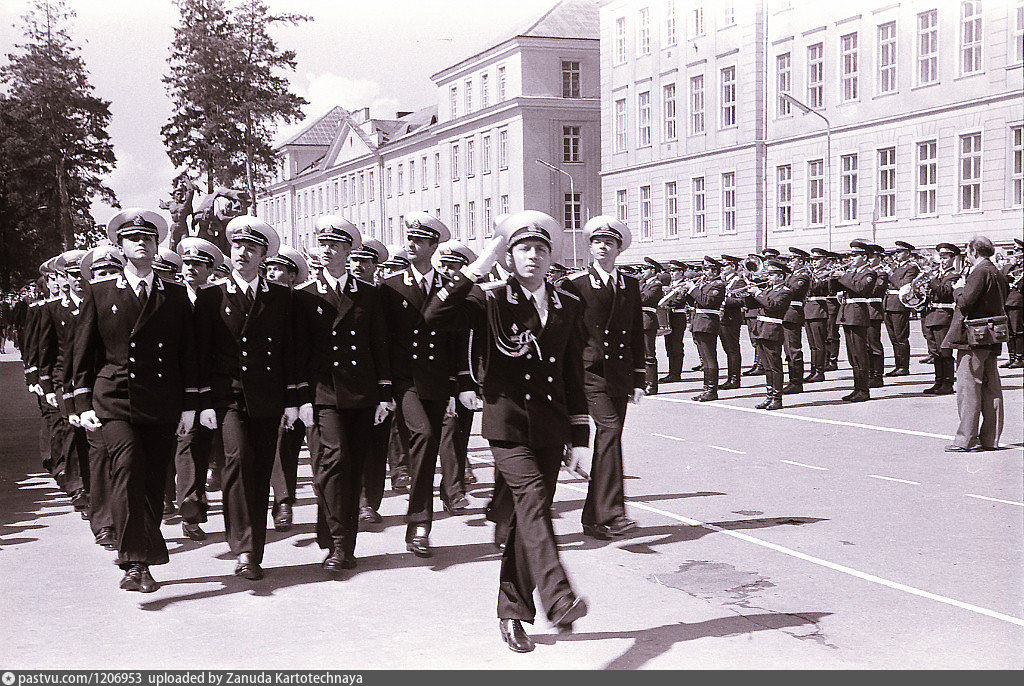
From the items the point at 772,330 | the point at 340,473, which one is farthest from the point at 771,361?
the point at 340,473

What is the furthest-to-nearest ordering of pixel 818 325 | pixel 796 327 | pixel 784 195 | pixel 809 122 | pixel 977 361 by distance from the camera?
Answer: pixel 784 195 < pixel 809 122 < pixel 818 325 < pixel 796 327 < pixel 977 361

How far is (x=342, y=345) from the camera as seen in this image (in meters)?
8.44

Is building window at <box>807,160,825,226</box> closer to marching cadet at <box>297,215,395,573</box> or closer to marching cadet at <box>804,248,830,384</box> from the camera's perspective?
marching cadet at <box>804,248,830,384</box>

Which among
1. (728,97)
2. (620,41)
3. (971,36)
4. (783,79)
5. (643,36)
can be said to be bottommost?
(971,36)

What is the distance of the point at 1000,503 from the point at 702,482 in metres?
2.60

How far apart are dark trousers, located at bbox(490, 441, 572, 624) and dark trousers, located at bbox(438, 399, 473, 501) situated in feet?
13.1

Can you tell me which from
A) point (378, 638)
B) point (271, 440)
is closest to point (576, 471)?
point (378, 638)

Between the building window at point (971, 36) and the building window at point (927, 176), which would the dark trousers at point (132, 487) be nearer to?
the building window at point (971, 36)

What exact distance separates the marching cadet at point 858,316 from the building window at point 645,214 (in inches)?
1103

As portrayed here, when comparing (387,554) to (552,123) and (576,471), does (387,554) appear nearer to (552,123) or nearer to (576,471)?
(576,471)

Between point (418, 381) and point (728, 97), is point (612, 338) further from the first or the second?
point (728, 97)

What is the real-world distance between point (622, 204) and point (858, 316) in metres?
32.3

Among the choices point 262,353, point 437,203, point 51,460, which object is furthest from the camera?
point 437,203
